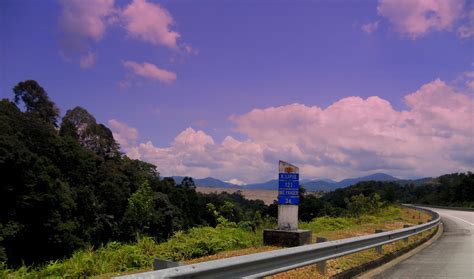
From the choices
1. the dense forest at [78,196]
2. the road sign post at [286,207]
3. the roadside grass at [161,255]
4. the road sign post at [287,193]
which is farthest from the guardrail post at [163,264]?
the dense forest at [78,196]

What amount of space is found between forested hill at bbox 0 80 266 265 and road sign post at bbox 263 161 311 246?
8510 mm

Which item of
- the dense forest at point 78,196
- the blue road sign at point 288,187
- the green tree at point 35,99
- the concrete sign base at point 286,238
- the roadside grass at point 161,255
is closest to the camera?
the roadside grass at point 161,255

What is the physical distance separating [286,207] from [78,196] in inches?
1875

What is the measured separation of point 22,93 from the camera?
7662 centimetres

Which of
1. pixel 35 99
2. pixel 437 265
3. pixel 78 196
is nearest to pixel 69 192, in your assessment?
pixel 78 196

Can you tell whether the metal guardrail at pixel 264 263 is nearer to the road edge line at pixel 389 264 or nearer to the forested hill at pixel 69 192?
the road edge line at pixel 389 264

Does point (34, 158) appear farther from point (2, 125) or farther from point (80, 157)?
point (80, 157)

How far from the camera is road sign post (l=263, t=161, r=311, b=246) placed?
10953 millimetres

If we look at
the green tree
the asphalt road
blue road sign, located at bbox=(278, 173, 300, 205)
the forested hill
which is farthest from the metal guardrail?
the green tree

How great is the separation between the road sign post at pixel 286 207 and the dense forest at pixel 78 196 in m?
3.80

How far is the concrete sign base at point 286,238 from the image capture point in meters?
10.6

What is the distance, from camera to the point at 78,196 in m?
54.4

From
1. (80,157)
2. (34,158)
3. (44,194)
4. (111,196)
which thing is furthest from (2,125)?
(111,196)

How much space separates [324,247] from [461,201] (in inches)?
2969
